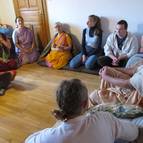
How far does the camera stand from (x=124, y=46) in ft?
10.6

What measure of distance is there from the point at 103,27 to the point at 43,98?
1.60 metres

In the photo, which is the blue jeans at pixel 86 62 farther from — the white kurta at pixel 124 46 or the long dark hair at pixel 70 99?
the long dark hair at pixel 70 99

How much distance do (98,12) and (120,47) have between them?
71cm

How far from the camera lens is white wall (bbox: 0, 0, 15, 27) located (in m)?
4.43

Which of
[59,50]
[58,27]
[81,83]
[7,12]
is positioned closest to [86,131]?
[81,83]

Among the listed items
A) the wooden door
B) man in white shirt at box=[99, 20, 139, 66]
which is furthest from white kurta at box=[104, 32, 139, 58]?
the wooden door

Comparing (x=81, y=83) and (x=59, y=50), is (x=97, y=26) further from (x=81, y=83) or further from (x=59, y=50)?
(x=81, y=83)

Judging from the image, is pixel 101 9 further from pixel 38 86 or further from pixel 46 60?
pixel 38 86

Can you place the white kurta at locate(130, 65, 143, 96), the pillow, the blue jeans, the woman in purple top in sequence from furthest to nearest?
1. the woman in purple top
2. the blue jeans
3. the white kurta at locate(130, 65, 143, 96)
4. the pillow

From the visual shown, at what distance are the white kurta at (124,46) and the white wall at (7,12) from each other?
7.10 ft

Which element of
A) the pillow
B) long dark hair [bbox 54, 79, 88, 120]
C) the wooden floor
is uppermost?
long dark hair [bbox 54, 79, 88, 120]

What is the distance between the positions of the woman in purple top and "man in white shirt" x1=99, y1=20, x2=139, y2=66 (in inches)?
56.0

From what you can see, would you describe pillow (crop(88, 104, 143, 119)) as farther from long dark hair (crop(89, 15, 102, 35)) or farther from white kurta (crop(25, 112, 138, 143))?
long dark hair (crop(89, 15, 102, 35))

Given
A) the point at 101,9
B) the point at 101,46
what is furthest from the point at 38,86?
the point at 101,9
